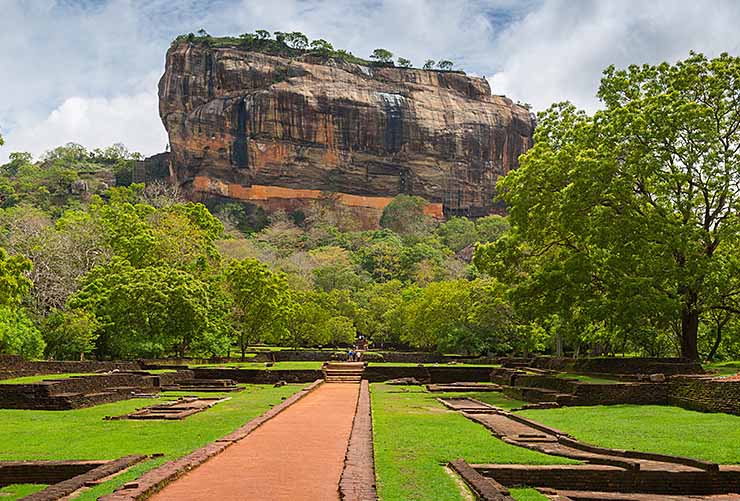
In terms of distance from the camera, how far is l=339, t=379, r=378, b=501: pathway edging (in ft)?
25.7

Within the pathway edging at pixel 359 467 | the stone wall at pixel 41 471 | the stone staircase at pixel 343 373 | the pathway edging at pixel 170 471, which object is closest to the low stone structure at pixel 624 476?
the pathway edging at pixel 359 467

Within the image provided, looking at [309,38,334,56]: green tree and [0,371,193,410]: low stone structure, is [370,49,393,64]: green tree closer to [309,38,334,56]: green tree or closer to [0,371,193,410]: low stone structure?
[309,38,334,56]: green tree

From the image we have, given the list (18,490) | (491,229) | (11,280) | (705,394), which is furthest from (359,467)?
(491,229)

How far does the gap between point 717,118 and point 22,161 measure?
11176 centimetres

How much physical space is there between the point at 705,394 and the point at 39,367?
64.2 feet

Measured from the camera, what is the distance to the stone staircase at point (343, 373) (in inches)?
1252

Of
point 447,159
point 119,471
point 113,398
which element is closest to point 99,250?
point 113,398

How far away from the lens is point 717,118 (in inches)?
900

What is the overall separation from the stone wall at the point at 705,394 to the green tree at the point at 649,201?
3180mm

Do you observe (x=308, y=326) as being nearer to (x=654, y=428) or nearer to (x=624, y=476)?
(x=654, y=428)

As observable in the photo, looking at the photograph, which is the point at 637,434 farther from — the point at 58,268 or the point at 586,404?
the point at 58,268

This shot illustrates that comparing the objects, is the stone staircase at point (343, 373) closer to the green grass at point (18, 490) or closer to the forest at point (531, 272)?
the forest at point (531, 272)

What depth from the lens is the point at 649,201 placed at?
23.1 m

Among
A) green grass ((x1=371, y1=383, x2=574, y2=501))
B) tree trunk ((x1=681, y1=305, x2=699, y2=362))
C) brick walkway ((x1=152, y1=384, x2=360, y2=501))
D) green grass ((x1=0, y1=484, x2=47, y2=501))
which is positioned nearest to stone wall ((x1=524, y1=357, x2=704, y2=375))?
tree trunk ((x1=681, y1=305, x2=699, y2=362))
